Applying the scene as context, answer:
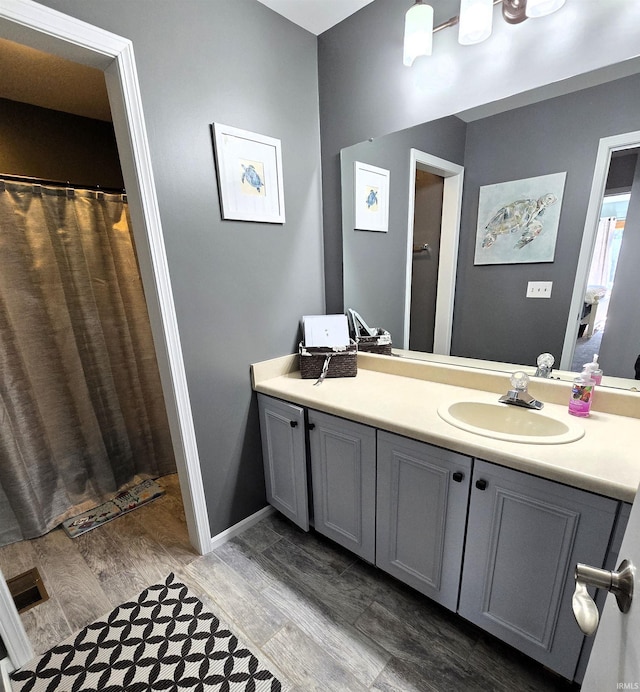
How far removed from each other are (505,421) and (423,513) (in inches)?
18.8

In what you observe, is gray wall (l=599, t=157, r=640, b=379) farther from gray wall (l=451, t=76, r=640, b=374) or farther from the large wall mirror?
gray wall (l=451, t=76, r=640, b=374)

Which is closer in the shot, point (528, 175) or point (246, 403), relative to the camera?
point (528, 175)

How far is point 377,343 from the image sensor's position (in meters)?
1.83

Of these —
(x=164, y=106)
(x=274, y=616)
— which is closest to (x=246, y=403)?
(x=274, y=616)

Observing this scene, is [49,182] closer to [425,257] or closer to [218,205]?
[218,205]

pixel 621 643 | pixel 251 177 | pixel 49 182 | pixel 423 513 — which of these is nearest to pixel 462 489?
pixel 423 513

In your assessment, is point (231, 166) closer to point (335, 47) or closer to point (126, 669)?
point (335, 47)

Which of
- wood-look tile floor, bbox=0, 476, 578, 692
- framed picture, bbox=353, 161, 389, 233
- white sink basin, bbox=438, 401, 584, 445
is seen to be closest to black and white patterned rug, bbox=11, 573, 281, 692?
wood-look tile floor, bbox=0, 476, 578, 692

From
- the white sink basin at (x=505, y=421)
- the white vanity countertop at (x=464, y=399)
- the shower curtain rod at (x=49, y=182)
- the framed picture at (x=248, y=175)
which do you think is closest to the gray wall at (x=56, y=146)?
the shower curtain rod at (x=49, y=182)

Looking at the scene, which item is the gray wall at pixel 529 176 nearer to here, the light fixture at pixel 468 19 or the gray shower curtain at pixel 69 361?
the light fixture at pixel 468 19

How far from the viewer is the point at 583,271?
1.23 m

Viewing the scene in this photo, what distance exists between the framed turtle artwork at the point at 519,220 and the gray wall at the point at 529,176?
0.02 metres

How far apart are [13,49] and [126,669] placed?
2.48 m

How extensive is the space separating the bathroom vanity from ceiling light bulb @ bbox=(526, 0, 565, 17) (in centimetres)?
127
